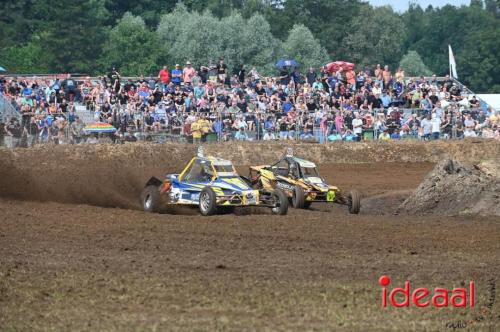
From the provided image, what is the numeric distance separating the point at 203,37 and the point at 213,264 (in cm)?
5770

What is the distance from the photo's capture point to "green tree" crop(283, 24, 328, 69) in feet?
259

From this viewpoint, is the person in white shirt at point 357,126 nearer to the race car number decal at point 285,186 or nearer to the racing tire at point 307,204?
the racing tire at point 307,204

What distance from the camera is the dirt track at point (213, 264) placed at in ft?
39.7

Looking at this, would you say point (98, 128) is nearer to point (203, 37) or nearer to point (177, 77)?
point (177, 77)

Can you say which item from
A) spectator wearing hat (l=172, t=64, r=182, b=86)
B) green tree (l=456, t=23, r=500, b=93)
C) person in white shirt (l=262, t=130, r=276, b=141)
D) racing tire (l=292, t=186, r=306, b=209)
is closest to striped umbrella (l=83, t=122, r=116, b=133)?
spectator wearing hat (l=172, t=64, r=182, b=86)

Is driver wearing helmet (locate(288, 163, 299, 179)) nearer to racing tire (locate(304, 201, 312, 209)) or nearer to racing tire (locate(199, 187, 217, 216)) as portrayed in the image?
racing tire (locate(304, 201, 312, 209))

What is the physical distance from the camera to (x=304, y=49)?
80.2 m

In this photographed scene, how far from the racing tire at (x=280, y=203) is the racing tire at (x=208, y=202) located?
1.30 metres

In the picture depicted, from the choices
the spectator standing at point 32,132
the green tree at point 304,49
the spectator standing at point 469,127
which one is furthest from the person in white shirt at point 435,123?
the green tree at point 304,49

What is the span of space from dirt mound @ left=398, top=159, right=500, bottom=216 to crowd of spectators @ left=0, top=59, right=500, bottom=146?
42.6 ft

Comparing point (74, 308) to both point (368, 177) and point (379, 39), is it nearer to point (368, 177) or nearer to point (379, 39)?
point (368, 177)

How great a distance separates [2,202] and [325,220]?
265 inches

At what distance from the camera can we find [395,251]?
17.0m

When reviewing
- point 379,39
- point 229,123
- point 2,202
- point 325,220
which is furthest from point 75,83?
point 379,39
